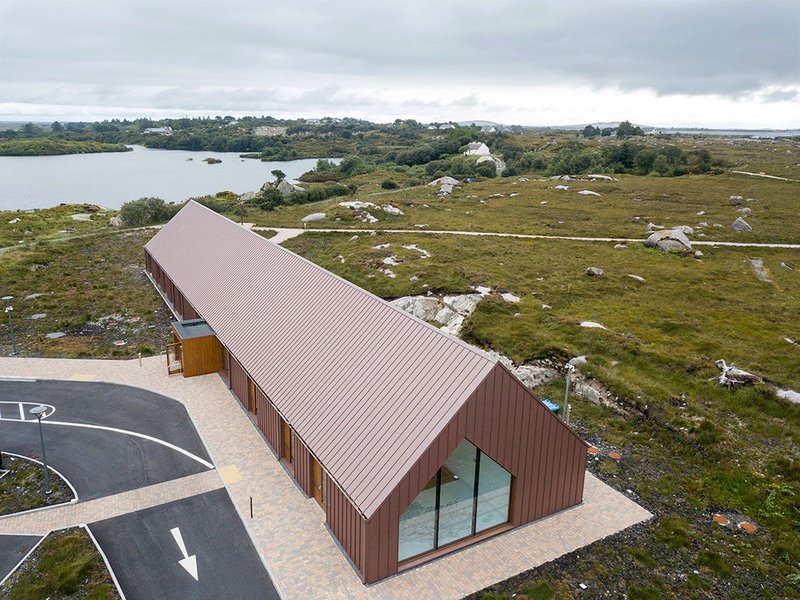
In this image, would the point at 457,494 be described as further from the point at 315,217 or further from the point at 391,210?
the point at 315,217

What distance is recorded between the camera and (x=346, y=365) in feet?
59.4

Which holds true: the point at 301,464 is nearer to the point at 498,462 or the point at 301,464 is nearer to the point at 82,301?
the point at 498,462

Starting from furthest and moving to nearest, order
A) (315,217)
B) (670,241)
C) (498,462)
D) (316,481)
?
(315,217), (670,241), (316,481), (498,462)

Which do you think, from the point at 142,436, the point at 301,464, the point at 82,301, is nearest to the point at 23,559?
the point at 142,436

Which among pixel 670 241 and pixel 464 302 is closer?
pixel 464 302

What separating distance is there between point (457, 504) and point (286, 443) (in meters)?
7.66

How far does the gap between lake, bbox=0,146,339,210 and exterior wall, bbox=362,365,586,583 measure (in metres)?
92.9

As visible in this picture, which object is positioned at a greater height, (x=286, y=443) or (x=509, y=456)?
(x=509, y=456)

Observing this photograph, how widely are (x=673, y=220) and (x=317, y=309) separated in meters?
49.9

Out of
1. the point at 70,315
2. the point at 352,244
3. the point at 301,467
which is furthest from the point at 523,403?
the point at 352,244

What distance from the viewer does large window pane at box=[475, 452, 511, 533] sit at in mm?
15789

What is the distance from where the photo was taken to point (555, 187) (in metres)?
82.5

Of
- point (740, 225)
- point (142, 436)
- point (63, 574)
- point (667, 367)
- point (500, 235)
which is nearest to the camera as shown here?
point (63, 574)

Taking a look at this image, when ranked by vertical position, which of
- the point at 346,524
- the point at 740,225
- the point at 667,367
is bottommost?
the point at 346,524
